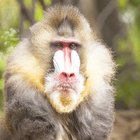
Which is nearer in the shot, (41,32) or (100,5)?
(41,32)

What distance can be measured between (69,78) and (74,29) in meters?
0.53

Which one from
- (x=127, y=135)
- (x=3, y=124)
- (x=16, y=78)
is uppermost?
(x=16, y=78)

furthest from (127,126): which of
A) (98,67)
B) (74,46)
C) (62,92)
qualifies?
(62,92)

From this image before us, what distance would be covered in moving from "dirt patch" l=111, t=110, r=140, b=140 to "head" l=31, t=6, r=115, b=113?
91.3 inches

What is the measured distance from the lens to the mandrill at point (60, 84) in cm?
558

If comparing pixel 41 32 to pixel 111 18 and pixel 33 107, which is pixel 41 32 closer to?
pixel 33 107

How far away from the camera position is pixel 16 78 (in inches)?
222

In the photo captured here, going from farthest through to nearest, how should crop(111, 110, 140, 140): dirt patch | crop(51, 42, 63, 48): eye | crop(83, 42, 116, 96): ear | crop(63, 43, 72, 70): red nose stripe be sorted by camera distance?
crop(111, 110, 140, 140): dirt patch → crop(83, 42, 116, 96): ear → crop(51, 42, 63, 48): eye → crop(63, 43, 72, 70): red nose stripe

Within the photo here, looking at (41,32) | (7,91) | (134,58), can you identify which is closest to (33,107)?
(7,91)

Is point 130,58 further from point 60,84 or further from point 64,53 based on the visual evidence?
point 60,84

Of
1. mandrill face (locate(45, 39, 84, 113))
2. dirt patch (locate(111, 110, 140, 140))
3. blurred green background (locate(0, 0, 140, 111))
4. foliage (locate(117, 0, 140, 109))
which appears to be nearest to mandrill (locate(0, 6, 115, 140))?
mandrill face (locate(45, 39, 84, 113))

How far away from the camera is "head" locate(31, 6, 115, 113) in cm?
555

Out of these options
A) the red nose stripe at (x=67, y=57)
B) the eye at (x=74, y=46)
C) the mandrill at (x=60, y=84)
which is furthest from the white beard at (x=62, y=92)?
the eye at (x=74, y=46)

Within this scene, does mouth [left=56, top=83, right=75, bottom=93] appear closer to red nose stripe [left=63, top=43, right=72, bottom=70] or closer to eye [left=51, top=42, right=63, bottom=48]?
red nose stripe [left=63, top=43, right=72, bottom=70]
